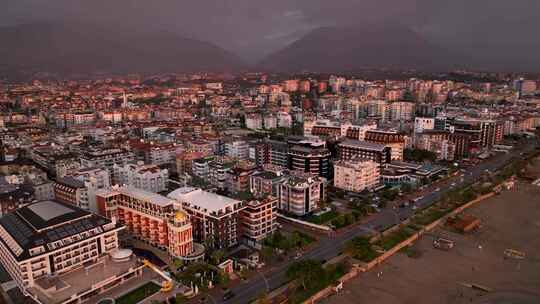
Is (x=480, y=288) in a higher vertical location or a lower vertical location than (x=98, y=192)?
lower

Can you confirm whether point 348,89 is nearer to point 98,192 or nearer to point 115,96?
point 115,96

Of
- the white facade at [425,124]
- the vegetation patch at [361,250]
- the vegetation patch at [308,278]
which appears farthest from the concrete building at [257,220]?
the white facade at [425,124]

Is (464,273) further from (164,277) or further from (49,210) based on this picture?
(49,210)

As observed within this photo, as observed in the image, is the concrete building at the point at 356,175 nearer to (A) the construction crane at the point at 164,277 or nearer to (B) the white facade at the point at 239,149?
(B) the white facade at the point at 239,149

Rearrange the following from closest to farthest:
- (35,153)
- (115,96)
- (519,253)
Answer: (519,253), (35,153), (115,96)

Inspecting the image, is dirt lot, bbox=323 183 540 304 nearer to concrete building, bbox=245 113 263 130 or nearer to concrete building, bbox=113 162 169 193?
concrete building, bbox=113 162 169 193

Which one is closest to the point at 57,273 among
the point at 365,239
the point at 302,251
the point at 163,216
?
the point at 163,216

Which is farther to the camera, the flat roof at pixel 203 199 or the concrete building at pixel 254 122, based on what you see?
the concrete building at pixel 254 122
